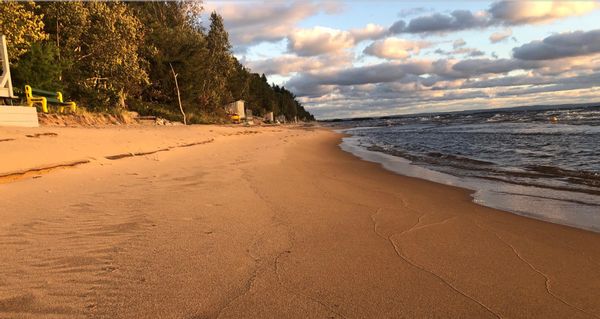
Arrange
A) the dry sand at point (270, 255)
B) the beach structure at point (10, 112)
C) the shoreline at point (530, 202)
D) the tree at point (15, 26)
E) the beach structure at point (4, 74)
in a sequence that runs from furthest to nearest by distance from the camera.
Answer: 1. the tree at point (15, 26)
2. the beach structure at point (4, 74)
3. the beach structure at point (10, 112)
4. the shoreline at point (530, 202)
5. the dry sand at point (270, 255)

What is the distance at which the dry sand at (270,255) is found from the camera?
2527 mm

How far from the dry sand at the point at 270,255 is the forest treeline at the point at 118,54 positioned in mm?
16450

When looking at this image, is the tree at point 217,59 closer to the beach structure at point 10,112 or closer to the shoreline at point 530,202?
the beach structure at point 10,112

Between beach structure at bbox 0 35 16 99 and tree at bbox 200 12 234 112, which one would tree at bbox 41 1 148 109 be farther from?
tree at bbox 200 12 234 112

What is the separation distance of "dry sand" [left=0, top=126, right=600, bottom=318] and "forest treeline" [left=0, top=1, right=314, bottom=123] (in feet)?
54.0

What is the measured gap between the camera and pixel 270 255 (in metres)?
3.39

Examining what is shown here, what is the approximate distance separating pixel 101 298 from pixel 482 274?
8.79ft

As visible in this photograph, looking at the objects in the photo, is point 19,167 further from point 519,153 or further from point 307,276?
point 519,153

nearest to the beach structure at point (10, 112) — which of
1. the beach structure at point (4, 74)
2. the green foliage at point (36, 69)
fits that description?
the beach structure at point (4, 74)

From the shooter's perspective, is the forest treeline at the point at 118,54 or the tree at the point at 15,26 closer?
the tree at the point at 15,26

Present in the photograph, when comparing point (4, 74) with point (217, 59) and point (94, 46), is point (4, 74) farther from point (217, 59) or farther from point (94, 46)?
point (217, 59)

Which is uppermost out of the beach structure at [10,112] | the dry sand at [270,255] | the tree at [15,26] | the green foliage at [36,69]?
the tree at [15,26]

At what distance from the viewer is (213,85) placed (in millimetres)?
44062

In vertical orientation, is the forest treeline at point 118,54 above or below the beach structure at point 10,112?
above
